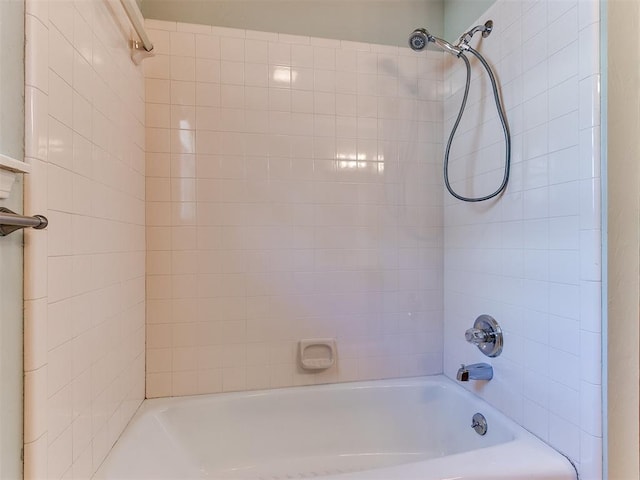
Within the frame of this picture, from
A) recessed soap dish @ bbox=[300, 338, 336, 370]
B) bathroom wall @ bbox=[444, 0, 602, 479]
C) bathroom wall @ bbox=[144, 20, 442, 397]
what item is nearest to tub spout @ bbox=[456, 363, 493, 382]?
bathroom wall @ bbox=[444, 0, 602, 479]

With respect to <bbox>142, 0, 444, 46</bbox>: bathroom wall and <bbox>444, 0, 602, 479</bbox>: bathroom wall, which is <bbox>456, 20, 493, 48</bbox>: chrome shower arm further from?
<bbox>142, 0, 444, 46</bbox>: bathroom wall

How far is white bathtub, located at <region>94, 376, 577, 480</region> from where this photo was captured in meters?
1.32

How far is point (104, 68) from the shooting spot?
1.07 m

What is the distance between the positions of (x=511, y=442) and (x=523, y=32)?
1.40 metres

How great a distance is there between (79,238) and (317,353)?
1071 millimetres

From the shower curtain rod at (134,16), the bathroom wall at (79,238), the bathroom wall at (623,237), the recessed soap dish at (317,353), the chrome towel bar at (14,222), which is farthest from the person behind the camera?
the recessed soap dish at (317,353)

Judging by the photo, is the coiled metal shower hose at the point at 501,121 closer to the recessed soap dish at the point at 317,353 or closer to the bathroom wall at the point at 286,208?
the bathroom wall at the point at 286,208

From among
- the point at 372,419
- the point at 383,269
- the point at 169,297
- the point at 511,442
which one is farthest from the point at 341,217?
the point at 511,442

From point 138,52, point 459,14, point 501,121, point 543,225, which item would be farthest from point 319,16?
point 543,225

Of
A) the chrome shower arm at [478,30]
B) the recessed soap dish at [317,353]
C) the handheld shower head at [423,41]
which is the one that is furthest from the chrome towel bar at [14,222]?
the chrome shower arm at [478,30]

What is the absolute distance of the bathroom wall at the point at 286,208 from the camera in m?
1.47

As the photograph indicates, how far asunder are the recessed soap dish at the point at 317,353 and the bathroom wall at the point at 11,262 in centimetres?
103

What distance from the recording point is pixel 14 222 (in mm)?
604

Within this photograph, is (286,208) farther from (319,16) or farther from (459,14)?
(459,14)
